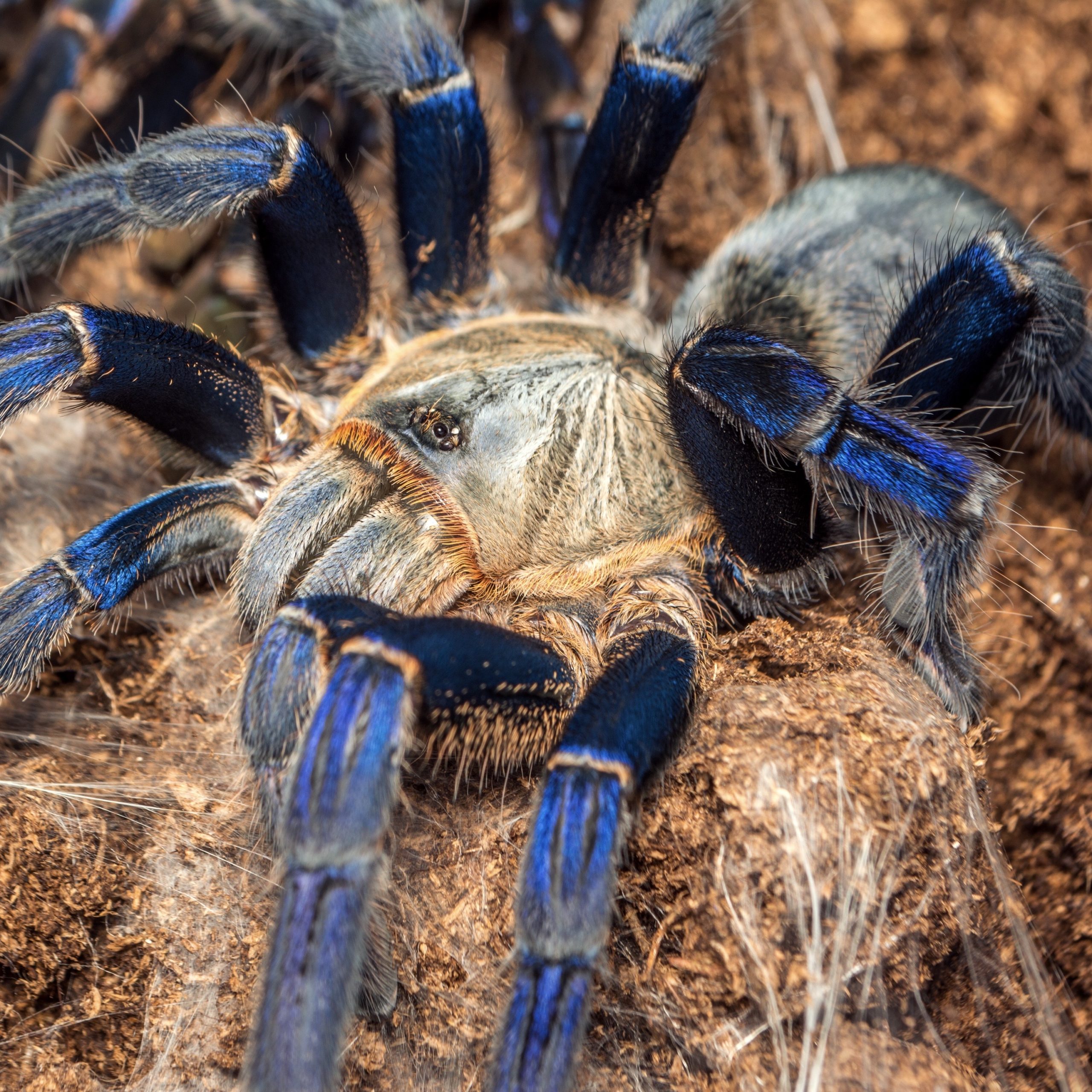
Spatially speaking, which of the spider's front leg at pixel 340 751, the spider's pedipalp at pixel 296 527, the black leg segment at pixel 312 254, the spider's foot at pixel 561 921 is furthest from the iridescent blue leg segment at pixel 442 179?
the spider's foot at pixel 561 921

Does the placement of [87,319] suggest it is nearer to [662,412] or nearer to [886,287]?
[662,412]

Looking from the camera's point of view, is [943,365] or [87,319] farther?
[943,365]

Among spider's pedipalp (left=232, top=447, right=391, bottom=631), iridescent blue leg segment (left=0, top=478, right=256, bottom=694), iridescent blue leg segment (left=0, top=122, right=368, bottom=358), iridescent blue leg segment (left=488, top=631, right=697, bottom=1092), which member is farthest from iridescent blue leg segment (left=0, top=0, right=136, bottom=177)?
iridescent blue leg segment (left=488, top=631, right=697, bottom=1092)

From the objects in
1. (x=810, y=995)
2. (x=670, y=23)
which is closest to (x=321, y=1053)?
(x=810, y=995)

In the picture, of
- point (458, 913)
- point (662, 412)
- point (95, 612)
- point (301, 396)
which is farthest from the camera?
point (301, 396)

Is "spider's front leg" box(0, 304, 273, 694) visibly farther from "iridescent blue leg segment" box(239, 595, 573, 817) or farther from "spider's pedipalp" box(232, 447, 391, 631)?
"iridescent blue leg segment" box(239, 595, 573, 817)

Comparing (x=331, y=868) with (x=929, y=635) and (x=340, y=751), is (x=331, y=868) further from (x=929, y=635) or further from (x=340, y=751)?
(x=929, y=635)

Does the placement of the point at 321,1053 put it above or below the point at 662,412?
below

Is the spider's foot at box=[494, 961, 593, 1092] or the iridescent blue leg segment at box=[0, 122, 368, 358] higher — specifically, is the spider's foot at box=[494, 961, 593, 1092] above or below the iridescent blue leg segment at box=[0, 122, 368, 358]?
below
